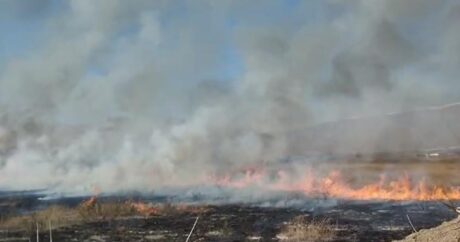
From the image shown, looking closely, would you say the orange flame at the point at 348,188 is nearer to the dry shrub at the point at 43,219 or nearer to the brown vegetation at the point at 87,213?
the brown vegetation at the point at 87,213

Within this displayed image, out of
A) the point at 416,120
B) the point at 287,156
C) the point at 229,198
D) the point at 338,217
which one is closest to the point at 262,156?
the point at 287,156

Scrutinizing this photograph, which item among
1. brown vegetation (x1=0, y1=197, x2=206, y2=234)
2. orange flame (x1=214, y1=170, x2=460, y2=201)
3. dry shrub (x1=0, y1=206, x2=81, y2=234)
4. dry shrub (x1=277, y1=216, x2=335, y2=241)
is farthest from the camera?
orange flame (x1=214, y1=170, x2=460, y2=201)

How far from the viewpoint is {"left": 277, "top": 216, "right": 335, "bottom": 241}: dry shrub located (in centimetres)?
2847

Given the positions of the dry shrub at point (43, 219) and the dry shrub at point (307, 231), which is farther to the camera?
the dry shrub at point (43, 219)

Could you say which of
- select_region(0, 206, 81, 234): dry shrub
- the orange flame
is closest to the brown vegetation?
select_region(0, 206, 81, 234): dry shrub

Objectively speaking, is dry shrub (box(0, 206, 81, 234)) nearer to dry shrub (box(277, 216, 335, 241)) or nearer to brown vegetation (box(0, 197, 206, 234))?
brown vegetation (box(0, 197, 206, 234))

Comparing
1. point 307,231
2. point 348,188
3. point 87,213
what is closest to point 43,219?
point 87,213

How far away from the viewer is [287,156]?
57312 millimetres

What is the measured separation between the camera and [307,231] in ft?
96.9

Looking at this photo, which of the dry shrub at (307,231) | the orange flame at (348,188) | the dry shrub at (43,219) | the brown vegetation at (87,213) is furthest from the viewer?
the orange flame at (348,188)

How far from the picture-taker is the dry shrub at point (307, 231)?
93.4 ft

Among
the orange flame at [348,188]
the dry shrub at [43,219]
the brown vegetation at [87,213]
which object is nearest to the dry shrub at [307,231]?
the brown vegetation at [87,213]

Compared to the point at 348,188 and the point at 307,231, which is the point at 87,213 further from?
the point at 348,188

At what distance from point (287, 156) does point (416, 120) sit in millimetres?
21897
